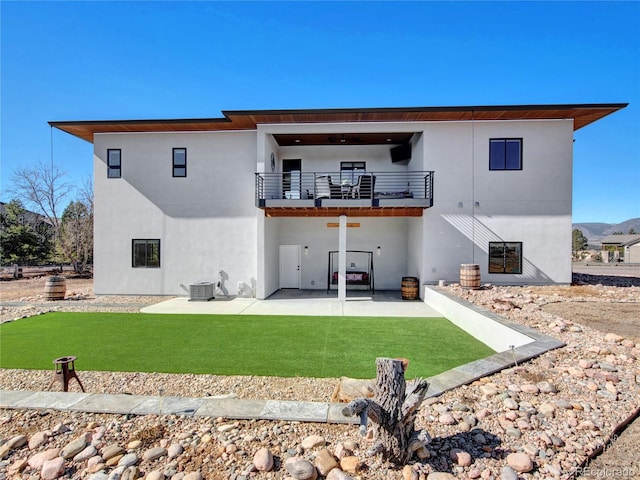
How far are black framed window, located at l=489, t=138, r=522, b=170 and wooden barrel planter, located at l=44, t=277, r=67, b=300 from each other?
15970 mm

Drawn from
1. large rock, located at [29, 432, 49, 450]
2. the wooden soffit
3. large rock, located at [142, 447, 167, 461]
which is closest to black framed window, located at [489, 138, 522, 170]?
the wooden soffit

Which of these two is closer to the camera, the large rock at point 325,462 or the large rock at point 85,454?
the large rock at point 325,462

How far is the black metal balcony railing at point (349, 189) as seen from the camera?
396 inches

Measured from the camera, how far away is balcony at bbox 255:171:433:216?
32.9ft

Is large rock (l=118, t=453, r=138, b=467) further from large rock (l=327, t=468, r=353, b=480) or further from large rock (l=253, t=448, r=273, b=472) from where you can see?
large rock (l=327, t=468, r=353, b=480)

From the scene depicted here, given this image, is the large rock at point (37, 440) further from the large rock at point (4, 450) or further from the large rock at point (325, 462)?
the large rock at point (325, 462)

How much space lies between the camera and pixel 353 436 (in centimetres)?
279

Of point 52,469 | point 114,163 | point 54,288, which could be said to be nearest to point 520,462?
point 52,469

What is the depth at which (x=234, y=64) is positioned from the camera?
11.8 meters

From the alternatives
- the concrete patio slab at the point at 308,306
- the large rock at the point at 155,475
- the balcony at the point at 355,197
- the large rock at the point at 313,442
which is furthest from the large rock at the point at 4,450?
the balcony at the point at 355,197

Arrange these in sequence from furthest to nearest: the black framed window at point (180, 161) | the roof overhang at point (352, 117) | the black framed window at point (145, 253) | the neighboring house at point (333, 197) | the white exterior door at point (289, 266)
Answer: the white exterior door at point (289, 266)
the black framed window at point (145, 253)
the black framed window at point (180, 161)
the neighboring house at point (333, 197)
the roof overhang at point (352, 117)

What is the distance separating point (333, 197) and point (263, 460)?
29.3ft

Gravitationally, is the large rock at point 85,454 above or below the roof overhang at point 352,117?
below

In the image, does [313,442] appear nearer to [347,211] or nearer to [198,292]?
[347,211]
